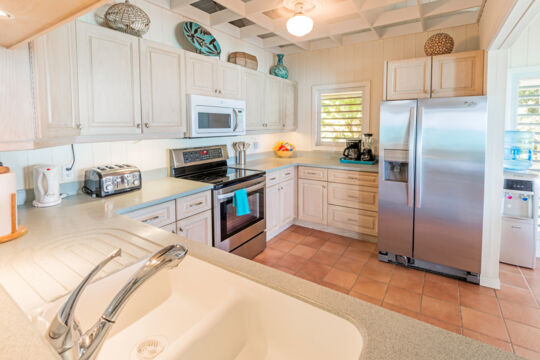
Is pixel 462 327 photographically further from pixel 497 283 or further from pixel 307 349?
pixel 307 349

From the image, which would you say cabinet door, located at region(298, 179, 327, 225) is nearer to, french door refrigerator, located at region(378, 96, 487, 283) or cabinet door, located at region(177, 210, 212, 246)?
french door refrigerator, located at region(378, 96, 487, 283)

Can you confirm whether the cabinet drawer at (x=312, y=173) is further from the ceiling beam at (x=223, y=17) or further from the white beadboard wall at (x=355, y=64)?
the ceiling beam at (x=223, y=17)

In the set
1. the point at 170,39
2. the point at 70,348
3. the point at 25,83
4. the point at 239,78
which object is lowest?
the point at 70,348

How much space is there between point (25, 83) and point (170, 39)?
1.96 meters

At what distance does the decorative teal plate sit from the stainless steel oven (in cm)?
137

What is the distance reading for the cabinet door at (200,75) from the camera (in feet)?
8.77

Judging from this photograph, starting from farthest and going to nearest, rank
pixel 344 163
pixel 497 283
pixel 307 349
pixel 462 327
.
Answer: pixel 344 163
pixel 497 283
pixel 462 327
pixel 307 349

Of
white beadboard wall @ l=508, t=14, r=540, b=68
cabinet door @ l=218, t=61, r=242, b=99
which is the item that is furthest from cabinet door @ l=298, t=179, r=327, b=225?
white beadboard wall @ l=508, t=14, r=540, b=68

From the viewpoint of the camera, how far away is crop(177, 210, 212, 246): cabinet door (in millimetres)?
2324

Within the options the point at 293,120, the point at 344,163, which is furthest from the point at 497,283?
the point at 293,120

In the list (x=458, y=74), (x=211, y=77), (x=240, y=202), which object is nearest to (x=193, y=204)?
(x=240, y=202)

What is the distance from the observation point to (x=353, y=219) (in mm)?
3604

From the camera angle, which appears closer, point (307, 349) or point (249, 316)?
point (307, 349)

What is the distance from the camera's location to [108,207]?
73.1 inches
